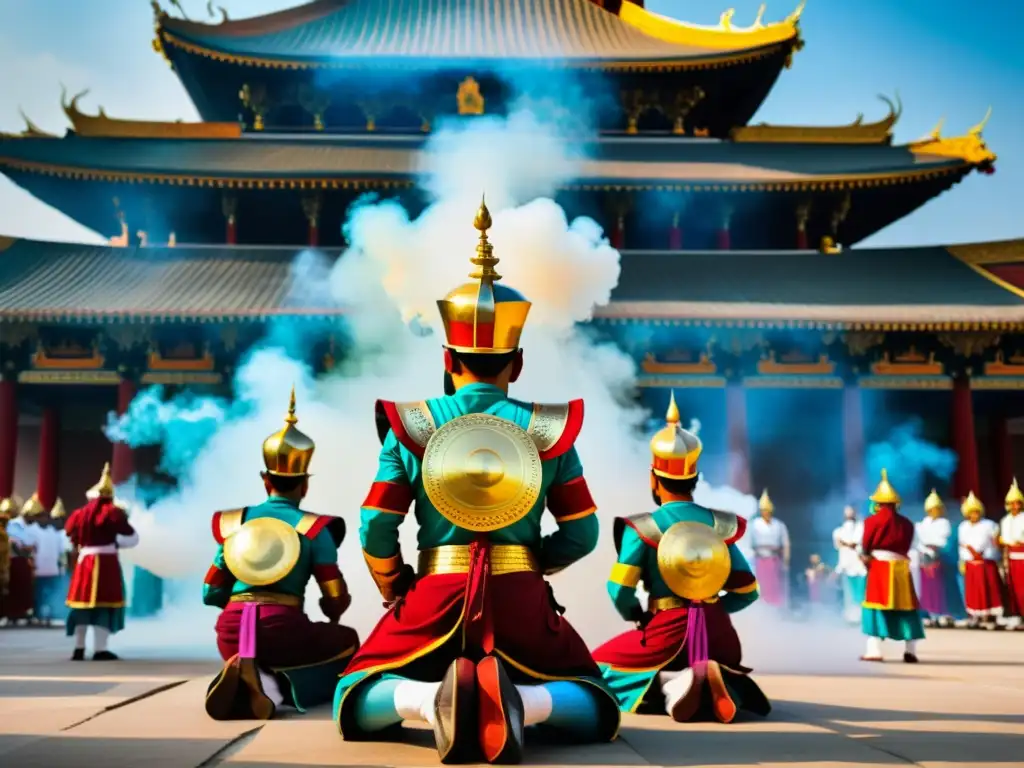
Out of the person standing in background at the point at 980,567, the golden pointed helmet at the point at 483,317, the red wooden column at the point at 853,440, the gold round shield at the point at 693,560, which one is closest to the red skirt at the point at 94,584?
the gold round shield at the point at 693,560

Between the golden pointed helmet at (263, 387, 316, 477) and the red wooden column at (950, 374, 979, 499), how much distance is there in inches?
528

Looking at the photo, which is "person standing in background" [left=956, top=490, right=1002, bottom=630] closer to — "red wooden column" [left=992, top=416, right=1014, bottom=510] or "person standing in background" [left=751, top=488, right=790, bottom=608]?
"person standing in background" [left=751, top=488, right=790, bottom=608]

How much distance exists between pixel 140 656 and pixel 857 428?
11608 mm

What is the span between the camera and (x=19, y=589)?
13.3 m

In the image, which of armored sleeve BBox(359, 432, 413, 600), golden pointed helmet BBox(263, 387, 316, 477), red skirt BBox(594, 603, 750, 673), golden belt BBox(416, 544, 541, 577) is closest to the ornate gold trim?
golden pointed helmet BBox(263, 387, 316, 477)

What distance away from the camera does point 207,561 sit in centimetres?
1157

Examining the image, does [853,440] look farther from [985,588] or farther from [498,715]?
[498,715]

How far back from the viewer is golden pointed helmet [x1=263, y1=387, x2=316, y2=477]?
575 cm

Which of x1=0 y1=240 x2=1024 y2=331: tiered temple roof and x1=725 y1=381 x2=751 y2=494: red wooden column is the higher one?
x1=0 y1=240 x2=1024 y2=331: tiered temple roof

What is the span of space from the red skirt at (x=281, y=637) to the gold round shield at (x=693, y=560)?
1.83m

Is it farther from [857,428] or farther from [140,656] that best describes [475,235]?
[140,656]

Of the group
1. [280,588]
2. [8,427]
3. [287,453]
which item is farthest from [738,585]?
[8,427]

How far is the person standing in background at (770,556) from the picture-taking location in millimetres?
13797

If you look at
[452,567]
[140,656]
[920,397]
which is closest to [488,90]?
[920,397]
